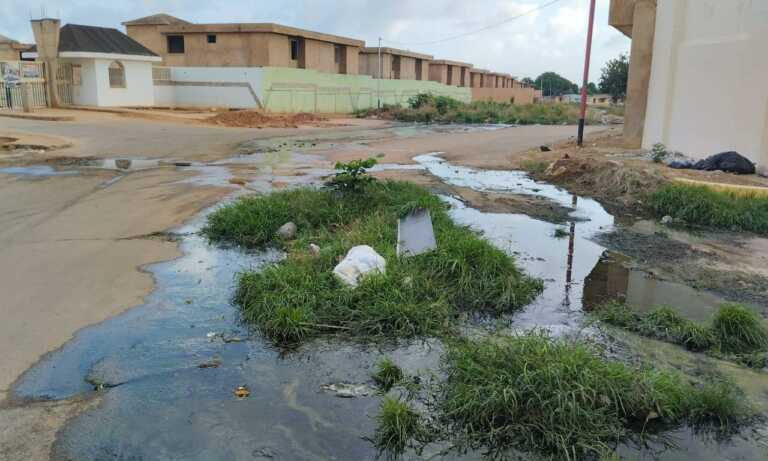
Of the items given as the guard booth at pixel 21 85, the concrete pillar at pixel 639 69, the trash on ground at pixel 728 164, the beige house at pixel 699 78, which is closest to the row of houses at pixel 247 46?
the guard booth at pixel 21 85

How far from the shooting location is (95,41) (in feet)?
106

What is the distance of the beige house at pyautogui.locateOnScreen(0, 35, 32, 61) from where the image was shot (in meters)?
39.6

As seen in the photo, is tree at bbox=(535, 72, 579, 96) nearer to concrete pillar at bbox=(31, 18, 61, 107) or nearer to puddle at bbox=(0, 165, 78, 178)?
concrete pillar at bbox=(31, 18, 61, 107)

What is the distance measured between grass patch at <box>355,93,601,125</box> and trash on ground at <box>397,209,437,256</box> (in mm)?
33722

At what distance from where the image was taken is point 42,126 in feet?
74.2

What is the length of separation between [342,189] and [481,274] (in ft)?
11.3

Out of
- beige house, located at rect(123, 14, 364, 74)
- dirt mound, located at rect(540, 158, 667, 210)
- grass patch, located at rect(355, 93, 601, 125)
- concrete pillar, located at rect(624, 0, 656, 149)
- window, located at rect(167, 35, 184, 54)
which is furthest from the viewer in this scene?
grass patch, located at rect(355, 93, 601, 125)

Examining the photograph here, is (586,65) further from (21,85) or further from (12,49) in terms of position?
(12,49)

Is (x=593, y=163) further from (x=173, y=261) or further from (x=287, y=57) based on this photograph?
(x=287, y=57)

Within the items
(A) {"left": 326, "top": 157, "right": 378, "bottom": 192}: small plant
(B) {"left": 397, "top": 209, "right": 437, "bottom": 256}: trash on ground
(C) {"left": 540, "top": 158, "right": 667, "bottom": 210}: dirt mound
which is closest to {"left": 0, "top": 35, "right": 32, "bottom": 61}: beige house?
(C) {"left": 540, "top": 158, "right": 667, "bottom": 210}: dirt mound

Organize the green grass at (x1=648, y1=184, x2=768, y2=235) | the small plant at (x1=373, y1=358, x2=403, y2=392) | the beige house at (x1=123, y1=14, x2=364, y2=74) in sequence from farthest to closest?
the beige house at (x1=123, y1=14, x2=364, y2=74) < the green grass at (x1=648, y1=184, x2=768, y2=235) < the small plant at (x1=373, y1=358, x2=403, y2=392)

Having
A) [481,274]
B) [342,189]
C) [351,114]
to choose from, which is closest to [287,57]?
[351,114]

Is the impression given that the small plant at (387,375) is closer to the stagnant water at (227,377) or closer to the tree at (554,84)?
the stagnant water at (227,377)

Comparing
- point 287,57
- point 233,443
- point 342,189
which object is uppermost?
point 287,57
